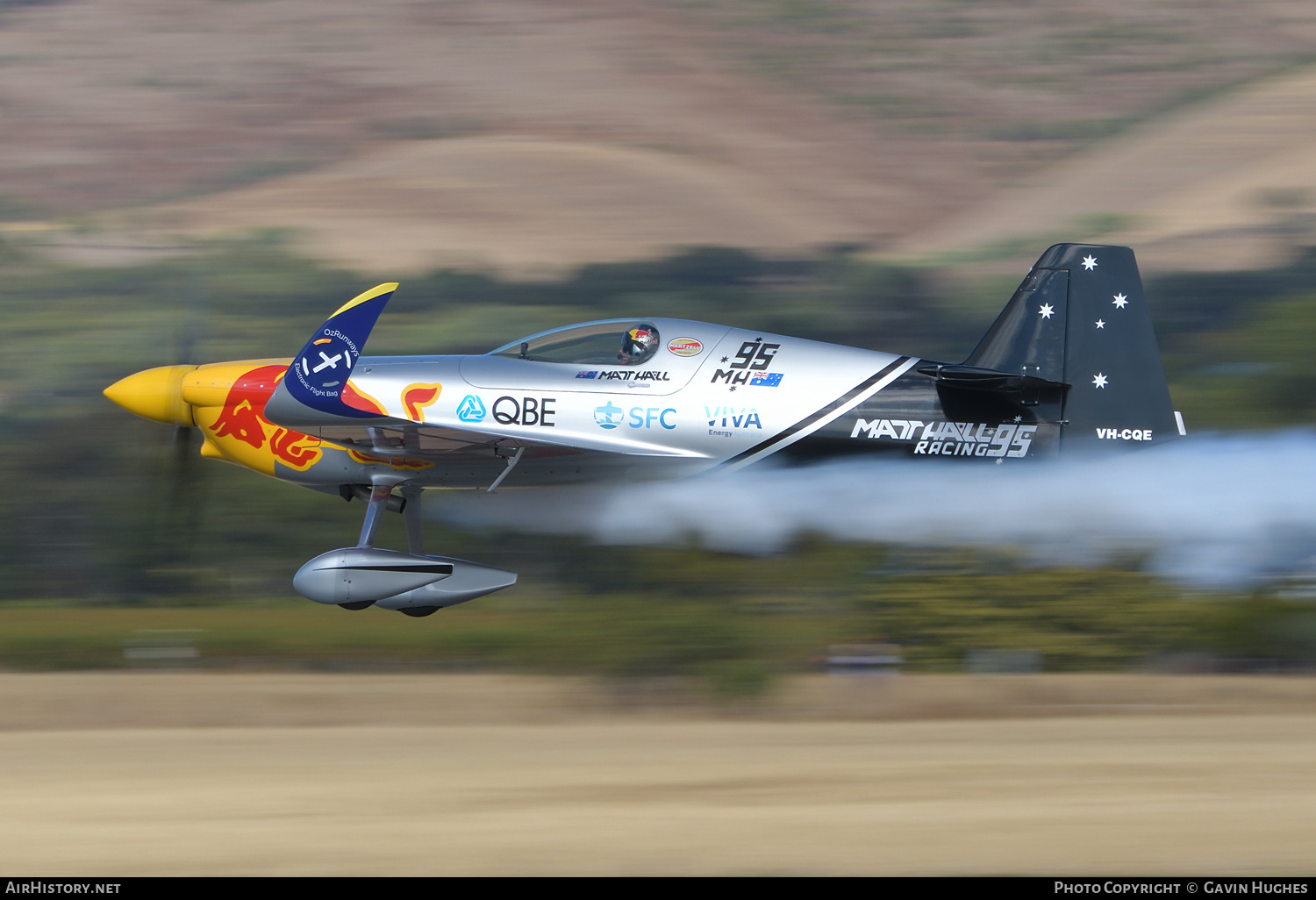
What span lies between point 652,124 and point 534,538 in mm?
38810

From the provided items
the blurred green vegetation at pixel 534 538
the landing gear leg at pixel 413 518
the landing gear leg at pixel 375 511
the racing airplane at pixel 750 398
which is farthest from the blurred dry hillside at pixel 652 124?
the racing airplane at pixel 750 398

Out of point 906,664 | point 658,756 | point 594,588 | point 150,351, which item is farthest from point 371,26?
point 658,756

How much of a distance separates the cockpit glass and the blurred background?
2.59 metres

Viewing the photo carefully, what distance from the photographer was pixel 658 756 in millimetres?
12461

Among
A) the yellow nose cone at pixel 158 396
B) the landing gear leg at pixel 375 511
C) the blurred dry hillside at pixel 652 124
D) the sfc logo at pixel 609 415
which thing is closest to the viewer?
the sfc logo at pixel 609 415

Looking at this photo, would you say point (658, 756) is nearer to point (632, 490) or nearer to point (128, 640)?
point (632, 490)

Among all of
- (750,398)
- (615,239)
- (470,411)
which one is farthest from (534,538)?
(615,239)

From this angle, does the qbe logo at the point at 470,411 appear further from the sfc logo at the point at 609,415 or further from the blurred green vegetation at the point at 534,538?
the blurred green vegetation at the point at 534,538

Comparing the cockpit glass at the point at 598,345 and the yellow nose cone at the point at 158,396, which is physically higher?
the cockpit glass at the point at 598,345

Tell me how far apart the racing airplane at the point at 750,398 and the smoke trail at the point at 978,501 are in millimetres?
257

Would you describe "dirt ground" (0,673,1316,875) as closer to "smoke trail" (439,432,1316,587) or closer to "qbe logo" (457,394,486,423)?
"smoke trail" (439,432,1316,587)

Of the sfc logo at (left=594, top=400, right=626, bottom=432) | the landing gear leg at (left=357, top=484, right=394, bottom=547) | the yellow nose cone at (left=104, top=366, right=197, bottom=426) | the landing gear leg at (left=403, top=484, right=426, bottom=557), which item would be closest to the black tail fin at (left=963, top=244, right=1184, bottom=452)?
the sfc logo at (left=594, top=400, right=626, bottom=432)

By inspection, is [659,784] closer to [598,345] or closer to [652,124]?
[598,345]

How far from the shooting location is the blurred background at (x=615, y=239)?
21172 mm
